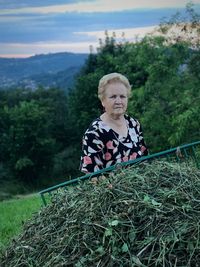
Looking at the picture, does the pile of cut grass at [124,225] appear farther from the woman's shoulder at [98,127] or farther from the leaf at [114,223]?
the woman's shoulder at [98,127]

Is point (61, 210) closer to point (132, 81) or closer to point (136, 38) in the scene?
point (136, 38)

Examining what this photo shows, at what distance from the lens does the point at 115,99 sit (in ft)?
12.7

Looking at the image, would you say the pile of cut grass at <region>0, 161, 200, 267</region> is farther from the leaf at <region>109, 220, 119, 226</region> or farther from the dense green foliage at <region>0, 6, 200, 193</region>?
the dense green foliage at <region>0, 6, 200, 193</region>

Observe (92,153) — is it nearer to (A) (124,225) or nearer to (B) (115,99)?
(B) (115,99)

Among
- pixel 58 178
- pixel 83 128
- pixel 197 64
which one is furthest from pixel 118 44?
pixel 197 64

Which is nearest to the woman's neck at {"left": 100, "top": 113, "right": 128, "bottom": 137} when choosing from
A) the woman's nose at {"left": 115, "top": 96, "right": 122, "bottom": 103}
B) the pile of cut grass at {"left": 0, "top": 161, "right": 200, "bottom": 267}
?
the woman's nose at {"left": 115, "top": 96, "right": 122, "bottom": 103}

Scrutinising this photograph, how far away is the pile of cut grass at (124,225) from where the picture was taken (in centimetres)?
216

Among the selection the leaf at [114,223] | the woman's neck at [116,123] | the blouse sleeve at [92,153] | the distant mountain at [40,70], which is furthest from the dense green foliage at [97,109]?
the leaf at [114,223]

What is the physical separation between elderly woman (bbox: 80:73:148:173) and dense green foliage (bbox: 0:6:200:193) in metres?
15.2

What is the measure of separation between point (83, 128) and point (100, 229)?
31.3m

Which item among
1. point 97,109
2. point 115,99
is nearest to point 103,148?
point 115,99

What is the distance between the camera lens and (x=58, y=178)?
34.8 metres

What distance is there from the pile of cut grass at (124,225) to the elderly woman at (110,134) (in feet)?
3.43

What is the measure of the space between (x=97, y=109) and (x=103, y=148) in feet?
89.5
